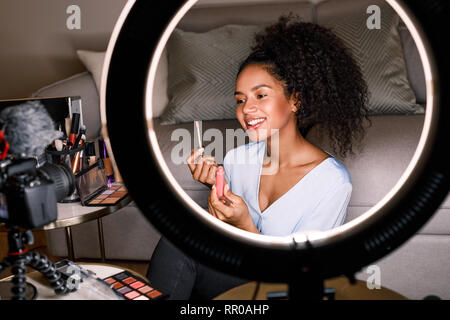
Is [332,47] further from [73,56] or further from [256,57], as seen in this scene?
[73,56]

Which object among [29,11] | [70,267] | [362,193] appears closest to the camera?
[70,267]

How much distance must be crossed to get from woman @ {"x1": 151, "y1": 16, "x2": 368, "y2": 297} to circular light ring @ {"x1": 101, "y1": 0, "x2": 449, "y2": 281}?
481 mm

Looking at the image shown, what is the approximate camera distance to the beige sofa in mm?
1146

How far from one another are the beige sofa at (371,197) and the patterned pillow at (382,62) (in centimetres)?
6

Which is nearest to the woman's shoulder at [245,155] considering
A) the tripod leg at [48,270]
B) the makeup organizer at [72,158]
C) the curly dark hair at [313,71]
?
the curly dark hair at [313,71]

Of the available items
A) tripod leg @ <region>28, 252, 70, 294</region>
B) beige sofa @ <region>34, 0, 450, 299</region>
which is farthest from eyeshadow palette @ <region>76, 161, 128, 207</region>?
tripod leg @ <region>28, 252, 70, 294</region>

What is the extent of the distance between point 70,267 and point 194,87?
3.35 feet

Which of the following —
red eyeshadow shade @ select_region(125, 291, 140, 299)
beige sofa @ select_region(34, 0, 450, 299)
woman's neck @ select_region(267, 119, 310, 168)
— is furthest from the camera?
beige sofa @ select_region(34, 0, 450, 299)

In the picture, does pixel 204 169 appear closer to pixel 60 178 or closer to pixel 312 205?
pixel 312 205

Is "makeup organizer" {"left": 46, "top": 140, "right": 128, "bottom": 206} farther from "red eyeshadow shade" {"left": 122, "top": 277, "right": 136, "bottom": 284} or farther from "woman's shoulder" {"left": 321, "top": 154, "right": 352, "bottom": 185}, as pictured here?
"woman's shoulder" {"left": 321, "top": 154, "right": 352, "bottom": 185}

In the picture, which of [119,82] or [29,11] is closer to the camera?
[119,82]

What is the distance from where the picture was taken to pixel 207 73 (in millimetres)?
1522

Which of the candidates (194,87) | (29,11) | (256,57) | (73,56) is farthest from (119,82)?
(29,11)

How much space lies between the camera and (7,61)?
212 centimetres
